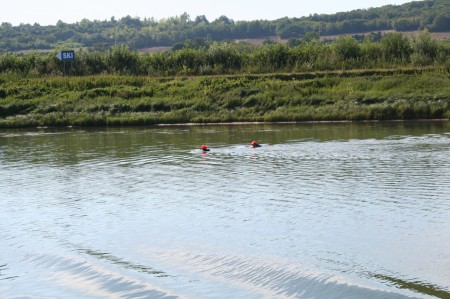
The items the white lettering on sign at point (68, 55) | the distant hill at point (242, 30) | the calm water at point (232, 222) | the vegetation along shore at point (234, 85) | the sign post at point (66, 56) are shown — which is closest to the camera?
the calm water at point (232, 222)

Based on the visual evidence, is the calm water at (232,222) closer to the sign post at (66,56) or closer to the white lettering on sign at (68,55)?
the sign post at (66,56)

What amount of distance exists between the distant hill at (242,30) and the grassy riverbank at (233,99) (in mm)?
77040

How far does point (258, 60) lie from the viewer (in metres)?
55.2

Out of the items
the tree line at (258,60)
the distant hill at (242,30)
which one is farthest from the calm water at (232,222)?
the distant hill at (242,30)

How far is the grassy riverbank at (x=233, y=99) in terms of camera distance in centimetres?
4194

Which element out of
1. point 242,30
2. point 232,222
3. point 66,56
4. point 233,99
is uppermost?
point 242,30

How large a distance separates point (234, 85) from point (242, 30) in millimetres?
102472

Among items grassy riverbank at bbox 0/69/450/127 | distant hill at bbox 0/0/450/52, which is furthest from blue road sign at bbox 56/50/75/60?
distant hill at bbox 0/0/450/52

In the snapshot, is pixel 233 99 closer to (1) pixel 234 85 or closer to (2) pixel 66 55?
(1) pixel 234 85

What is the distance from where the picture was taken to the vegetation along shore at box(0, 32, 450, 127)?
42.9 metres

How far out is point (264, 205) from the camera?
1902 cm

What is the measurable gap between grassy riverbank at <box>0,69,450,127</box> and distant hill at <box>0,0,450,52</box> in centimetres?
7704

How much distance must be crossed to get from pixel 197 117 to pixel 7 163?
1675 centimetres

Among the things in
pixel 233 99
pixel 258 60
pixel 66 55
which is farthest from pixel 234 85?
pixel 66 55
